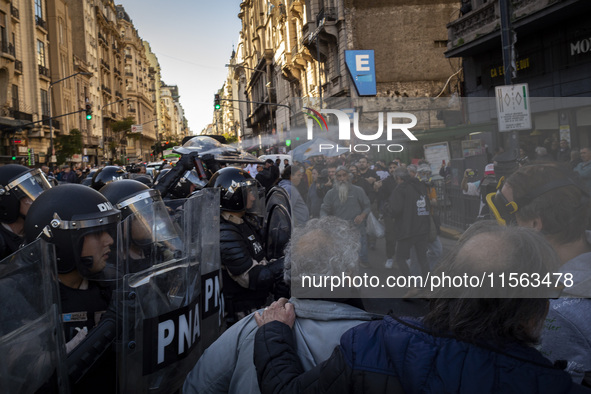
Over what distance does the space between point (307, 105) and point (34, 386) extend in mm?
1270

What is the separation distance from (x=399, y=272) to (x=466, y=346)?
0.46 m

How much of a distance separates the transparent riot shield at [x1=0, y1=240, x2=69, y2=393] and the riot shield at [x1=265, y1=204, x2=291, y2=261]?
3142 mm

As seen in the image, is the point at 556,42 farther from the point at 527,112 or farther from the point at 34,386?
the point at 34,386

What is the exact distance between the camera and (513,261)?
1.34 m

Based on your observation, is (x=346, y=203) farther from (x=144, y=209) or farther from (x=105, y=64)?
(x=105, y=64)

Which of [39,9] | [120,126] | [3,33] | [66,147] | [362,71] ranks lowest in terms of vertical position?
[362,71]

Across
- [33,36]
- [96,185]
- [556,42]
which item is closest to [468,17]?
[556,42]

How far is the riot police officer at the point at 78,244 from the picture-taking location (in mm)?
2416

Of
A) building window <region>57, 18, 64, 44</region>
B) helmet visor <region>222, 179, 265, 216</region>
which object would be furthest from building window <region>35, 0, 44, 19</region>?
helmet visor <region>222, 179, 265, 216</region>

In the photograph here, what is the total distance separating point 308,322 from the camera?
71.4 inches

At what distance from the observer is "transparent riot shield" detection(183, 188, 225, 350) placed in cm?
240

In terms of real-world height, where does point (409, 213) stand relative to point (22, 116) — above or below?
below

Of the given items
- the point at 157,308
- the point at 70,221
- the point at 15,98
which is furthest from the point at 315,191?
the point at 15,98

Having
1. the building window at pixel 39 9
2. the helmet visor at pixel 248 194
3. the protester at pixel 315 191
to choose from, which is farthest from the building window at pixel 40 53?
the protester at pixel 315 191
